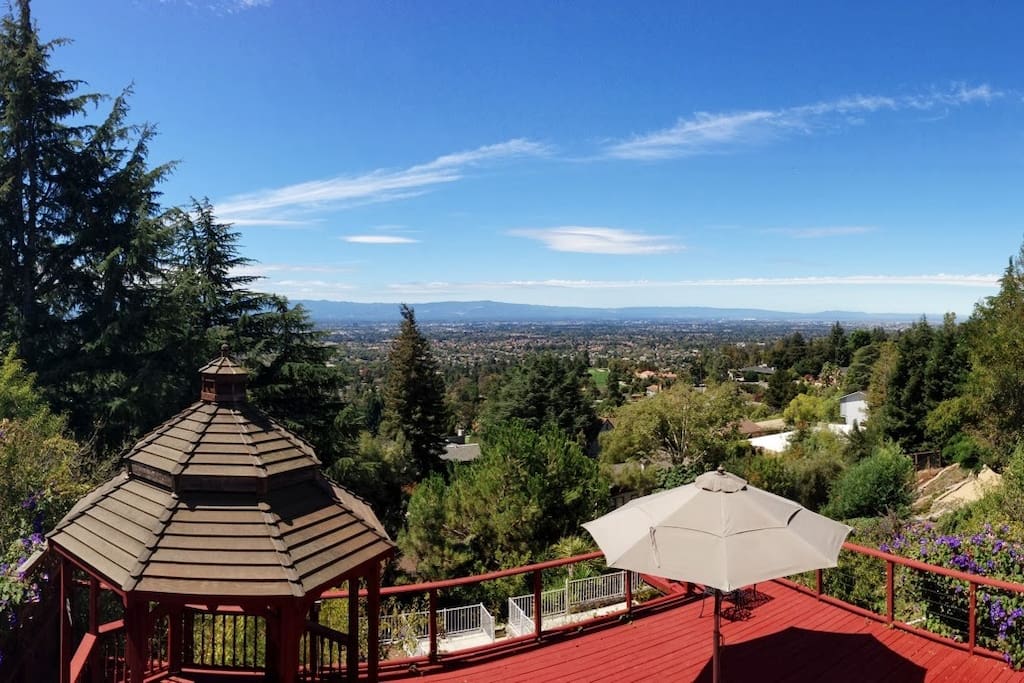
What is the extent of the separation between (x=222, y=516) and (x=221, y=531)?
0.33ft

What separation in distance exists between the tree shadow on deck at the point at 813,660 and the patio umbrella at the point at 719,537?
0.98m

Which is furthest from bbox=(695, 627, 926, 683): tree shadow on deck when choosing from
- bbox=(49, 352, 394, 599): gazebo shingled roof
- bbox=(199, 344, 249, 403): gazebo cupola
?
bbox=(199, 344, 249, 403): gazebo cupola

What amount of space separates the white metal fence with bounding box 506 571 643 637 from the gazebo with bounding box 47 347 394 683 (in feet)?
20.1

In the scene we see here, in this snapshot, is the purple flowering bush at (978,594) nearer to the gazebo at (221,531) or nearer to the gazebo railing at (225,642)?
the gazebo at (221,531)

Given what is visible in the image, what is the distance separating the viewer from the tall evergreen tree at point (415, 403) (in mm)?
28391

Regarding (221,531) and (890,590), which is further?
(890,590)

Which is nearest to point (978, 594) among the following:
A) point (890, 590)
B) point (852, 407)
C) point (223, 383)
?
point (890, 590)

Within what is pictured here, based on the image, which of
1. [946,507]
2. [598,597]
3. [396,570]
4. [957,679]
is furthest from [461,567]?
[946,507]

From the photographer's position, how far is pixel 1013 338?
19.3 metres

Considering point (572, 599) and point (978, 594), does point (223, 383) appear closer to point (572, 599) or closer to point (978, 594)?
point (978, 594)

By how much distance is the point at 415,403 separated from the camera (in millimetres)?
28641

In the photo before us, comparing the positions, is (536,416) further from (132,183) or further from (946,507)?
(132,183)

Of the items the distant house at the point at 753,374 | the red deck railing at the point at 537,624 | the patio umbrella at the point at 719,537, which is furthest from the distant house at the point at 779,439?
the distant house at the point at 753,374

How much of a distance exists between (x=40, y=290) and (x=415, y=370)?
15878 mm
